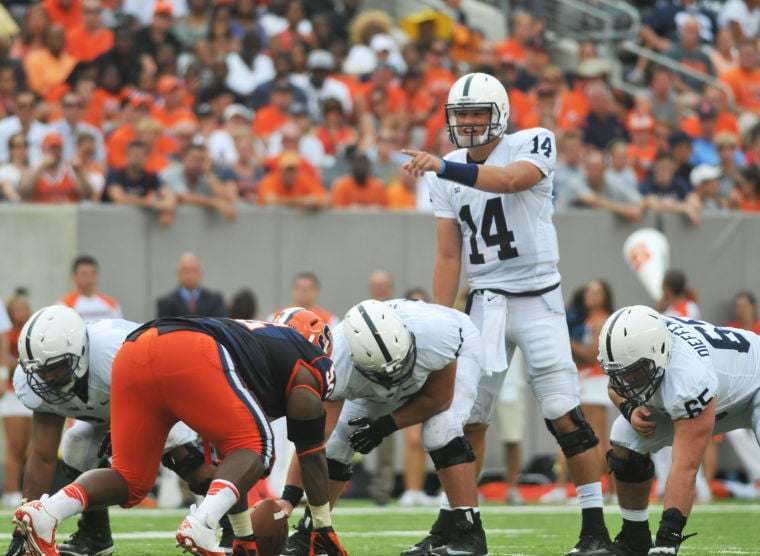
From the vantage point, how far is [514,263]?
24.7 ft

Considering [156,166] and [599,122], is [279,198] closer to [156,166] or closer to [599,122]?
[156,166]

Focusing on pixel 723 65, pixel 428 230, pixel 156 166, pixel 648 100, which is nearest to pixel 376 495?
pixel 428 230

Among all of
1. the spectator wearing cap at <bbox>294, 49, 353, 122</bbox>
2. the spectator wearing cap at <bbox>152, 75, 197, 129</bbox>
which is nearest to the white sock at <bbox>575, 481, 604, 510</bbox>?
the spectator wearing cap at <bbox>152, 75, 197, 129</bbox>

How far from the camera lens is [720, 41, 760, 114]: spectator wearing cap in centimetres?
1692

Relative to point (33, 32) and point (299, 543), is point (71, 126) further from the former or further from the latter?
point (299, 543)

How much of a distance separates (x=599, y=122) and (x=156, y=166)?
4.80 meters

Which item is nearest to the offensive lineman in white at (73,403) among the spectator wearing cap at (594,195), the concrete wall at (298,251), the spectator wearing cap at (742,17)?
the concrete wall at (298,251)

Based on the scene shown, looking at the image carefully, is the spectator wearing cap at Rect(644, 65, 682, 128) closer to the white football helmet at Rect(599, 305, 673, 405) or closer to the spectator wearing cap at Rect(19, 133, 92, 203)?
the spectator wearing cap at Rect(19, 133, 92, 203)

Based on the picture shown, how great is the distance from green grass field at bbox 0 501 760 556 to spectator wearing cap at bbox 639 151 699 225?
3.10 meters

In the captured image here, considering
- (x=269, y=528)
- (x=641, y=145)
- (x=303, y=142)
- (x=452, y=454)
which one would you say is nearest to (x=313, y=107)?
(x=303, y=142)

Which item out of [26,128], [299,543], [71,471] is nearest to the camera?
[299,543]

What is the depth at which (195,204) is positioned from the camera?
1234cm

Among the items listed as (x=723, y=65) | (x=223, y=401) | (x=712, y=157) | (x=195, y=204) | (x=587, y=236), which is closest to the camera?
(x=223, y=401)

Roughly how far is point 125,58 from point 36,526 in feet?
30.1
